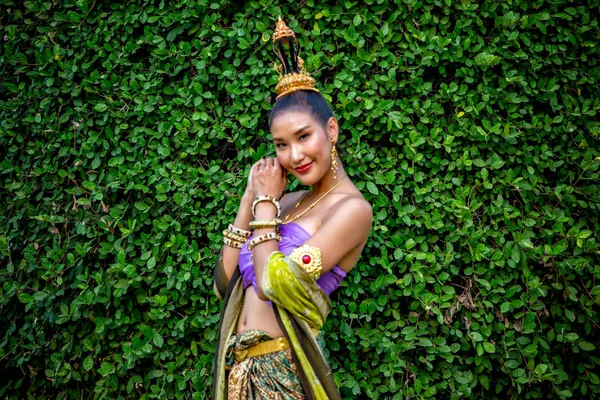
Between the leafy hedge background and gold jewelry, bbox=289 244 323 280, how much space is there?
0.87 m

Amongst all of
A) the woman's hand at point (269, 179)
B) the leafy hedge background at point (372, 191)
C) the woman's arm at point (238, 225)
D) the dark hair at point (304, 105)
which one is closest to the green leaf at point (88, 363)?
the leafy hedge background at point (372, 191)

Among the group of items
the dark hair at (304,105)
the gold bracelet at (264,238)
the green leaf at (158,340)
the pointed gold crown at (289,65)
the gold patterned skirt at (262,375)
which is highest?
the pointed gold crown at (289,65)

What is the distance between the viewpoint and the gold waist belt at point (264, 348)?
2580 millimetres

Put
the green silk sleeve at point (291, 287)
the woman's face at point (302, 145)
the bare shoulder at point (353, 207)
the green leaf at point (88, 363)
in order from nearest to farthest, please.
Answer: the green silk sleeve at point (291, 287)
the bare shoulder at point (353, 207)
the woman's face at point (302, 145)
the green leaf at point (88, 363)

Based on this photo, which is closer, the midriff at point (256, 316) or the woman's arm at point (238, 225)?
the midriff at point (256, 316)

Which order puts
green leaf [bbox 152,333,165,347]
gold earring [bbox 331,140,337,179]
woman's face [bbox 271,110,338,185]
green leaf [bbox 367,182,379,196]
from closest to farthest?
woman's face [bbox 271,110,338,185], gold earring [bbox 331,140,337,179], green leaf [bbox 367,182,379,196], green leaf [bbox 152,333,165,347]

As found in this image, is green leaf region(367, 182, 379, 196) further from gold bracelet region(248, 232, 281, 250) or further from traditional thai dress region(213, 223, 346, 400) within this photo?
gold bracelet region(248, 232, 281, 250)

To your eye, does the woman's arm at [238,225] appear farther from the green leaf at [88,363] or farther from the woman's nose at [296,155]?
the green leaf at [88,363]

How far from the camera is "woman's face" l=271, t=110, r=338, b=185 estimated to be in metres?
2.72

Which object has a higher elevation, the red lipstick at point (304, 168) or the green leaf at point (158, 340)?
the red lipstick at point (304, 168)

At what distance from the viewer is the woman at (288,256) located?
2.50m

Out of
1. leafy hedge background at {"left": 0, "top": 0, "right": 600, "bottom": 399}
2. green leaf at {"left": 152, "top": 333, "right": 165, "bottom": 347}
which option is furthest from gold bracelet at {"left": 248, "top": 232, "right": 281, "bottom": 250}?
green leaf at {"left": 152, "top": 333, "right": 165, "bottom": 347}

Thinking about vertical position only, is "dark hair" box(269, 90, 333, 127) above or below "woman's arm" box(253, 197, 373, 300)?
above

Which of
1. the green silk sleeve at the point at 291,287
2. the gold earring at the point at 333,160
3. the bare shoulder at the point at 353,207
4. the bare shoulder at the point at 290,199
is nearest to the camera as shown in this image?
the green silk sleeve at the point at 291,287
